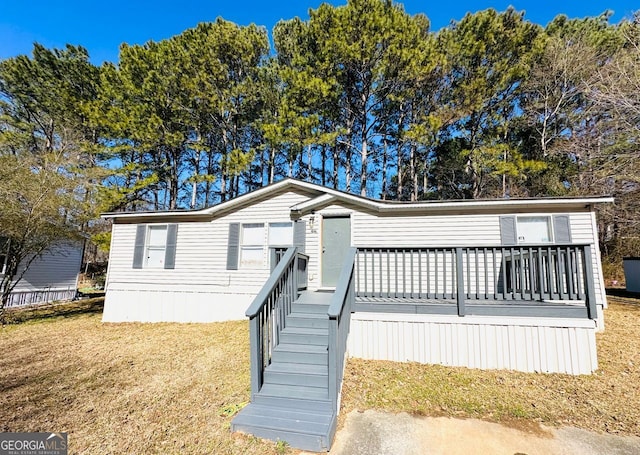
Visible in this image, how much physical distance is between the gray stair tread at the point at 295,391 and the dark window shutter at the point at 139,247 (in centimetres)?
757

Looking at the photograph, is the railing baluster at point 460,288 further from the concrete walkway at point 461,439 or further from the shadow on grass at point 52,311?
the shadow on grass at point 52,311

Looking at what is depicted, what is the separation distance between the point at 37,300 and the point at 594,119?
25.3 meters

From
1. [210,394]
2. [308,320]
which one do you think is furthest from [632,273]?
[210,394]

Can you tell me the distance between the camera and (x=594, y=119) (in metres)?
12.7

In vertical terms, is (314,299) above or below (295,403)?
Result: above

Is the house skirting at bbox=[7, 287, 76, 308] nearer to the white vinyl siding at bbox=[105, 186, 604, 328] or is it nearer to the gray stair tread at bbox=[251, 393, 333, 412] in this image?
the white vinyl siding at bbox=[105, 186, 604, 328]

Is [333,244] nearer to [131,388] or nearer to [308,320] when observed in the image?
[308,320]

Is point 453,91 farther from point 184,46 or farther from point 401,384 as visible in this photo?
point 401,384

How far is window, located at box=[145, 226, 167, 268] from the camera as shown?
8.97m

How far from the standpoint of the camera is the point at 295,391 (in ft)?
10.7

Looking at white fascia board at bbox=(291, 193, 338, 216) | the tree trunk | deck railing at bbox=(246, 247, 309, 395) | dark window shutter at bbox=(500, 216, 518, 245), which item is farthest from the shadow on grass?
the tree trunk

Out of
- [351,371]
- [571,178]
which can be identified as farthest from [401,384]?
[571,178]

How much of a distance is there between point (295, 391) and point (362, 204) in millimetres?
5197

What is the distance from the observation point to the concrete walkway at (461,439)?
2.63m
